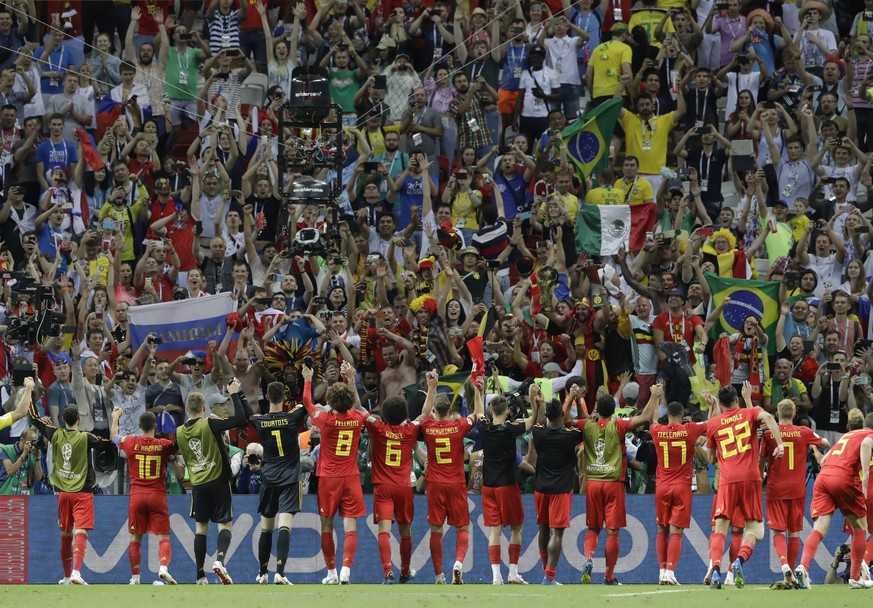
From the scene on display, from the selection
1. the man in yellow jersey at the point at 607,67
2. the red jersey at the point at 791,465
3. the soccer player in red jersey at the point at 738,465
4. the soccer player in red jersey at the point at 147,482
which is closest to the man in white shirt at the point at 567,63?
the man in yellow jersey at the point at 607,67

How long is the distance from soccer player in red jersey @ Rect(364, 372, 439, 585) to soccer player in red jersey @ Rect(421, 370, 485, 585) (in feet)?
0.67

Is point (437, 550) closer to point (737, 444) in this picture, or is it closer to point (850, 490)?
point (737, 444)

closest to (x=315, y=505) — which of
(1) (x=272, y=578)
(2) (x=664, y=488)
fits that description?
(1) (x=272, y=578)

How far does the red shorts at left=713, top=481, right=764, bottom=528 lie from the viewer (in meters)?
16.2

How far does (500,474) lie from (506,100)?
9826mm

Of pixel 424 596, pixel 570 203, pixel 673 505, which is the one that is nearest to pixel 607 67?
pixel 570 203

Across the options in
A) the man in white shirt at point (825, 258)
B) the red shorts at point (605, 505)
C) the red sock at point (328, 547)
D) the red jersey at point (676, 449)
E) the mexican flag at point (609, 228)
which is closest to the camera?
the red jersey at point (676, 449)

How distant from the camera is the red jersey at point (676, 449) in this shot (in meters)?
17.0

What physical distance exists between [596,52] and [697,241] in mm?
4785

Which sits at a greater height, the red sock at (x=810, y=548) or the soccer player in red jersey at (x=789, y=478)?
the soccer player in red jersey at (x=789, y=478)

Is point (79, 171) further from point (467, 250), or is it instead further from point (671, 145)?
point (671, 145)

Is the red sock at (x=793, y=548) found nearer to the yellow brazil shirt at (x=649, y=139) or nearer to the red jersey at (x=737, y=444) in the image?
the red jersey at (x=737, y=444)

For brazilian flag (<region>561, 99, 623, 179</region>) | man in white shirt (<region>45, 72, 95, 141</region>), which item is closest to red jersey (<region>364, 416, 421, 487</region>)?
brazilian flag (<region>561, 99, 623, 179</region>)

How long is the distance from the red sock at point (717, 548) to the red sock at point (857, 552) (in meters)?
1.29
